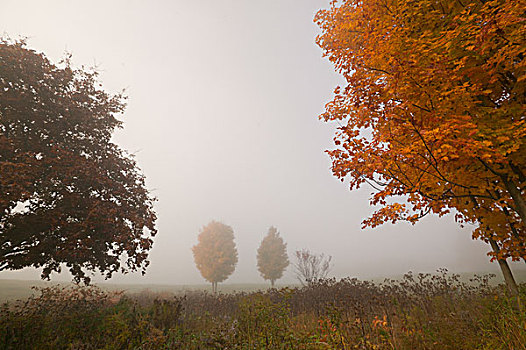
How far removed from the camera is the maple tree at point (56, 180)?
5.43m

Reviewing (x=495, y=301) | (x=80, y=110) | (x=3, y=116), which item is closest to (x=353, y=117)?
(x=495, y=301)

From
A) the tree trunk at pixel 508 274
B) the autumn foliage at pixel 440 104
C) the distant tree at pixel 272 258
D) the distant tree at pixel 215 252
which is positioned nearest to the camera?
the autumn foliage at pixel 440 104

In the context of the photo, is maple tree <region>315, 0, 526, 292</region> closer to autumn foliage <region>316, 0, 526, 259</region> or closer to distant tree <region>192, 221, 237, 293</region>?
autumn foliage <region>316, 0, 526, 259</region>

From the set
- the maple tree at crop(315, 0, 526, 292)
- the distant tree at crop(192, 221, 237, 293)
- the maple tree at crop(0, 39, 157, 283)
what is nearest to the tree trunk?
the maple tree at crop(315, 0, 526, 292)

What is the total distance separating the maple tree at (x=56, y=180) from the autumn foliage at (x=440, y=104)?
228 inches

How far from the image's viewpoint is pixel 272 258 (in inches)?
1270

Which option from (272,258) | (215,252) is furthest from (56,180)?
(272,258)

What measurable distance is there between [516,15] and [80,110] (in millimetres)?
9348

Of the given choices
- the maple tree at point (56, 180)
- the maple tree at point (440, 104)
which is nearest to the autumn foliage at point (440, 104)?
the maple tree at point (440, 104)

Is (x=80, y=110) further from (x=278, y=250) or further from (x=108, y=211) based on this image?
(x=278, y=250)

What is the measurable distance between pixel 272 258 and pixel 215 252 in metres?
7.92

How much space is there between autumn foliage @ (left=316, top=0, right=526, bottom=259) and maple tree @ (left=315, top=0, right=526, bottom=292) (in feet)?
0.07

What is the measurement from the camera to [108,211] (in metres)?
5.84

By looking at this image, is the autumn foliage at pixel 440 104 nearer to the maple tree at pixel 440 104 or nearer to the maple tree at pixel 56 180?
the maple tree at pixel 440 104
